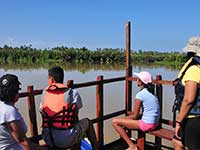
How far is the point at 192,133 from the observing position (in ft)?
10.8

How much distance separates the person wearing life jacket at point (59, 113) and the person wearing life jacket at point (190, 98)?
116 centimetres

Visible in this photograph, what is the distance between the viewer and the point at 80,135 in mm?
4086

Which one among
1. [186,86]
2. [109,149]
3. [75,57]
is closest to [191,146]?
[186,86]

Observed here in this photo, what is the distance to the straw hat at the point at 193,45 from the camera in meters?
3.37

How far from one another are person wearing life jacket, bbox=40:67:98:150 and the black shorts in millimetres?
1240

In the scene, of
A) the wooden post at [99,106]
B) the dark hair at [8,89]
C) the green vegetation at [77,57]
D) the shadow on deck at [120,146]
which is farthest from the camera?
the green vegetation at [77,57]

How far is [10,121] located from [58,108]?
38.0 inches

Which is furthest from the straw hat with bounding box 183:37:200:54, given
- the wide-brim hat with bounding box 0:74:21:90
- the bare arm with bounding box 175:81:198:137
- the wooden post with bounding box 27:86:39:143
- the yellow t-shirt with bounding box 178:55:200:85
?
the wooden post with bounding box 27:86:39:143

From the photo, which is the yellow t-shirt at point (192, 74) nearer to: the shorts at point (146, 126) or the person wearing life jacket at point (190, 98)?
the person wearing life jacket at point (190, 98)

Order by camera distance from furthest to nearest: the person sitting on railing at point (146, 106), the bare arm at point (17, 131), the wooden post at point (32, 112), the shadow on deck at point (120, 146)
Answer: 1. the shadow on deck at point (120, 146)
2. the person sitting on railing at point (146, 106)
3. the wooden post at point (32, 112)
4. the bare arm at point (17, 131)

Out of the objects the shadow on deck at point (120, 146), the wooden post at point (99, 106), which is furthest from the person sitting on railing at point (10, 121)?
the shadow on deck at point (120, 146)

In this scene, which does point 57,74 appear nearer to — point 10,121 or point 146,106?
point 10,121

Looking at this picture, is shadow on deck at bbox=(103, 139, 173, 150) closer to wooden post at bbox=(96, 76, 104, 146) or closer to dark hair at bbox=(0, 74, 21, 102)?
wooden post at bbox=(96, 76, 104, 146)

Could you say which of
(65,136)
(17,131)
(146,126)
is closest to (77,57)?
(146,126)
